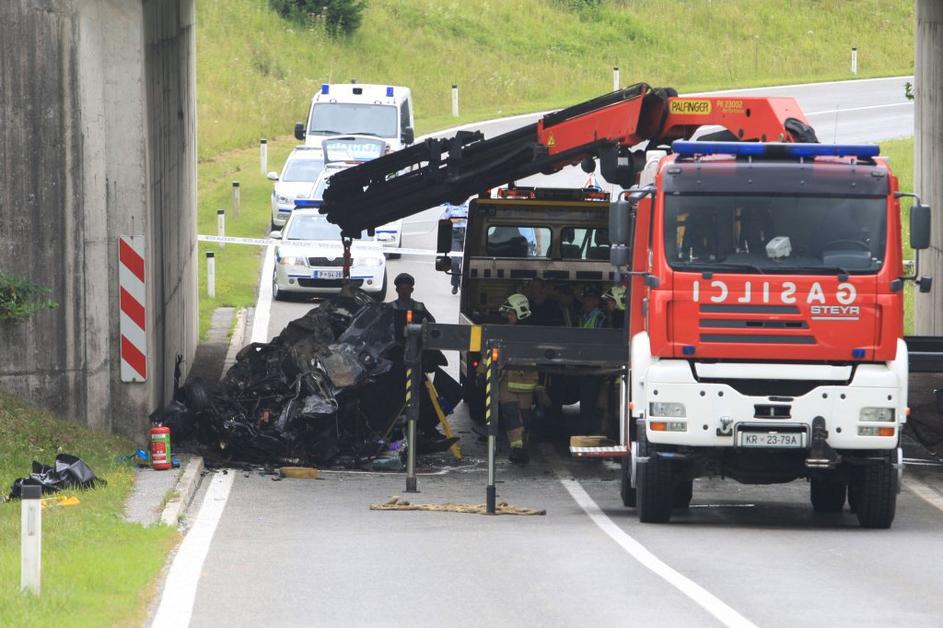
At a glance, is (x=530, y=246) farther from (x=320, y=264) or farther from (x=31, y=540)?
(x=31, y=540)

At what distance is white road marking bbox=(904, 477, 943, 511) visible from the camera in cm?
1662

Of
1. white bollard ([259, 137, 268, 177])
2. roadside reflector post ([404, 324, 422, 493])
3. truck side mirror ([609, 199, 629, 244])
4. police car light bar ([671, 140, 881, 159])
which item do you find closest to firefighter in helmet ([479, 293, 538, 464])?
roadside reflector post ([404, 324, 422, 493])

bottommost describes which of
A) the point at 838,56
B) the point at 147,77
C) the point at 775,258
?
the point at 775,258

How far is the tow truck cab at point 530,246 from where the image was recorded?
20.8 metres

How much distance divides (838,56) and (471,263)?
41.2 metres

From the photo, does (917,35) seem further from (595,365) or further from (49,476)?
(49,476)

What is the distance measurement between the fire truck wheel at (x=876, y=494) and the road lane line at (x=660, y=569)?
2.09 meters

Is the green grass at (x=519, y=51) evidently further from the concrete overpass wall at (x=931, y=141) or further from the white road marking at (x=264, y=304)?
the concrete overpass wall at (x=931, y=141)

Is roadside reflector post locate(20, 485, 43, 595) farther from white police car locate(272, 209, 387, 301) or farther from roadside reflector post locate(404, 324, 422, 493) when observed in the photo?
white police car locate(272, 209, 387, 301)

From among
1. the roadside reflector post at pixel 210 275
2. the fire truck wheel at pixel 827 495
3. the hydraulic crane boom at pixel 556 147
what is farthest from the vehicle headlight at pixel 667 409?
the roadside reflector post at pixel 210 275

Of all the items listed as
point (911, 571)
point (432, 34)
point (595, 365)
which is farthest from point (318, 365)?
point (432, 34)

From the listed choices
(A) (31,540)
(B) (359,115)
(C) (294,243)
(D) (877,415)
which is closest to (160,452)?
(A) (31,540)

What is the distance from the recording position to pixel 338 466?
18.1 m

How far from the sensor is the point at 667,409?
1385 cm
